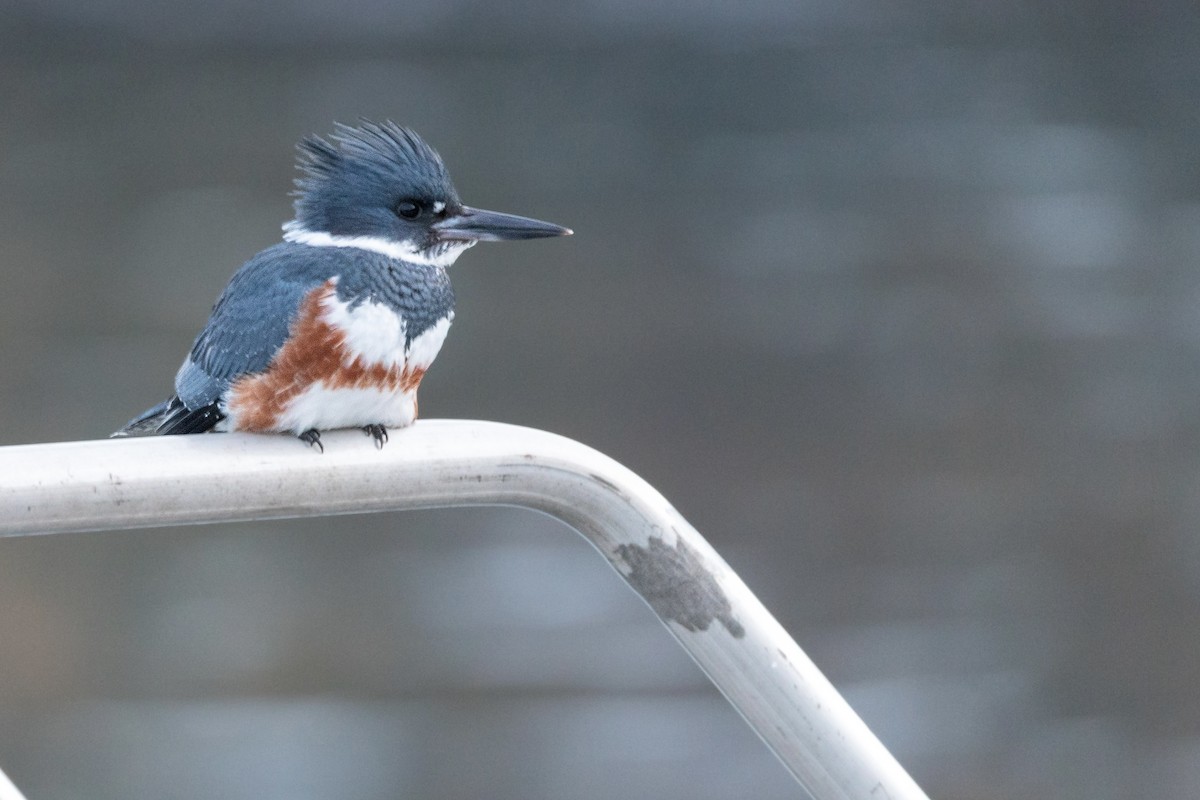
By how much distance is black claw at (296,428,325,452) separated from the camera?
0.78 metres

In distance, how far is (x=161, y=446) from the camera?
663 mm

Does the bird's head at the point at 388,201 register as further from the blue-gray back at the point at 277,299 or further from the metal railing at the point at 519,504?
the metal railing at the point at 519,504

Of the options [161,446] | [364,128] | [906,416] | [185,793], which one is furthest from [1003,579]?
[161,446]

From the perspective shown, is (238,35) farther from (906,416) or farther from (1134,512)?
(1134,512)

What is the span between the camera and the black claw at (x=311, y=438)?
0.78 m

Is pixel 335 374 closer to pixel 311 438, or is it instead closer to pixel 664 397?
pixel 311 438

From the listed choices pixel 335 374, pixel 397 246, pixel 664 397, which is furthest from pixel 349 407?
pixel 664 397

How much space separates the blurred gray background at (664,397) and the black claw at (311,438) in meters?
1.60

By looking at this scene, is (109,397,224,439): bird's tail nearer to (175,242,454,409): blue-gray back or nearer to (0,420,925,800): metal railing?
(175,242,454,409): blue-gray back

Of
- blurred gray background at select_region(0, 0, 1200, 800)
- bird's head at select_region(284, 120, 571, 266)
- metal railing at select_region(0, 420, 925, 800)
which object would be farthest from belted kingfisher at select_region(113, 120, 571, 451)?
blurred gray background at select_region(0, 0, 1200, 800)

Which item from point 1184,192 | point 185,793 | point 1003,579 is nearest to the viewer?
point 185,793

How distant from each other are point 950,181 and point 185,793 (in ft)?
10.7

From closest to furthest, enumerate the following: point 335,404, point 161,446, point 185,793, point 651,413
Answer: point 161,446 < point 335,404 < point 185,793 < point 651,413

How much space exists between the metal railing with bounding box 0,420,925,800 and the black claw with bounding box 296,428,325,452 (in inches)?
1.8
